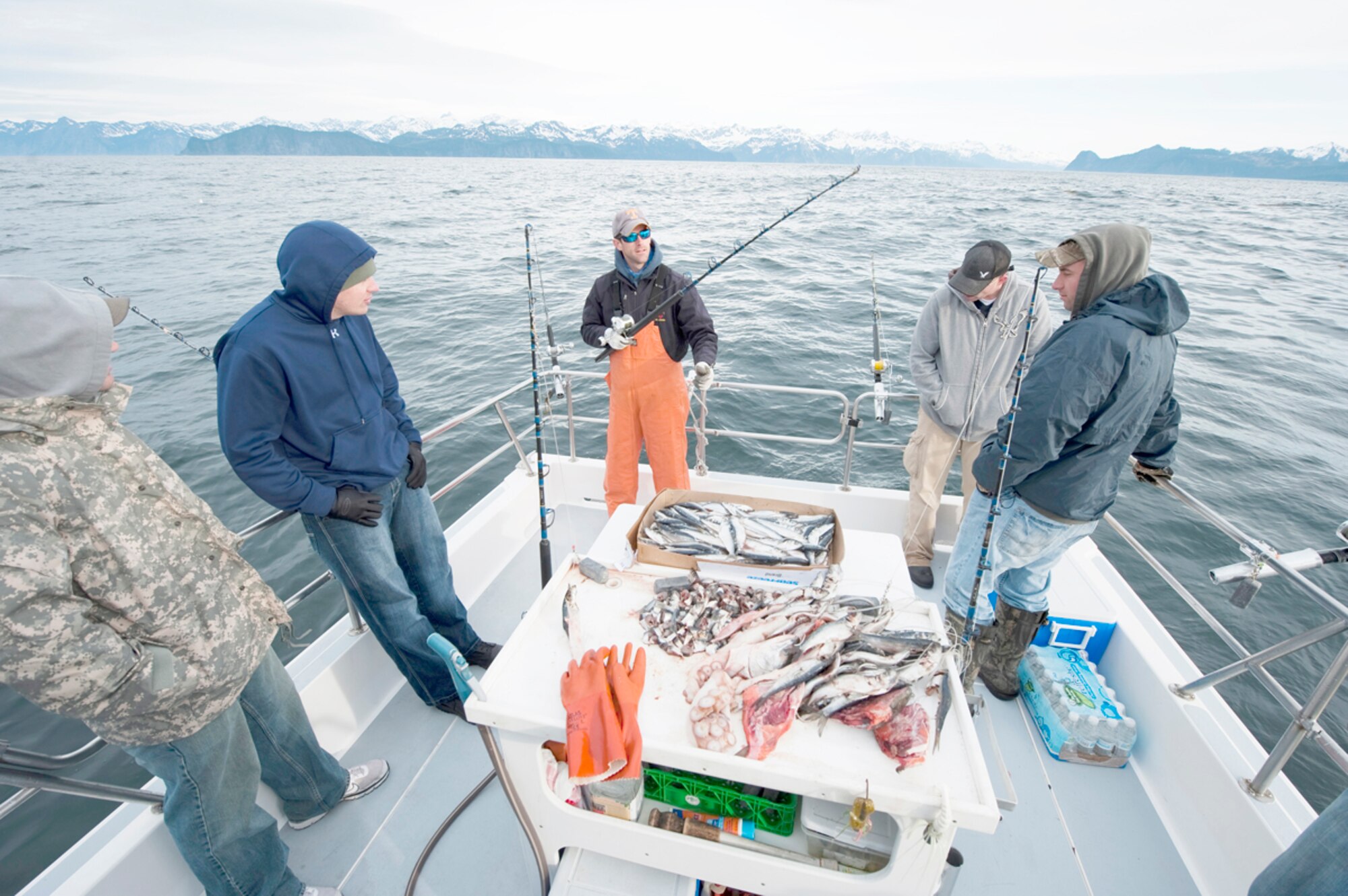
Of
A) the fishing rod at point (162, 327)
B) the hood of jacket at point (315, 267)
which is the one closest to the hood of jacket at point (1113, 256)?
the hood of jacket at point (315, 267)

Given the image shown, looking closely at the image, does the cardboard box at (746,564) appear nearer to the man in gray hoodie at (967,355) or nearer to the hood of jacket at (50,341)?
the man in gray hoodie at (967,355)

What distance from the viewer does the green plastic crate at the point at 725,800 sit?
1.95m

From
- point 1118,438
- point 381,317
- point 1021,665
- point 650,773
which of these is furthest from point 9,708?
point 381,317

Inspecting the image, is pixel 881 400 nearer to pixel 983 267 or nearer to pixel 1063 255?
pixel 983 267

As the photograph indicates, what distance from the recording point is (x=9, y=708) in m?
4.62

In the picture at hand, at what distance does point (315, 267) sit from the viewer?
2.28 m

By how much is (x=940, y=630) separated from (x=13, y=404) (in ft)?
9.16

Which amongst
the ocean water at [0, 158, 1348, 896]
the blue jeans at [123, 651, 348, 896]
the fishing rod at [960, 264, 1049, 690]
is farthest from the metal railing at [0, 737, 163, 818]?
the fishing rod at [960, 264, 1049, 690]

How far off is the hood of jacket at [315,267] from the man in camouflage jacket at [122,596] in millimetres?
561

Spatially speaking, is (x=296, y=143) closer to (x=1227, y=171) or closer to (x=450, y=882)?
(x=450, y=882)

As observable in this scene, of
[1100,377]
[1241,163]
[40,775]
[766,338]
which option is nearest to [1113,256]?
[1100,377]

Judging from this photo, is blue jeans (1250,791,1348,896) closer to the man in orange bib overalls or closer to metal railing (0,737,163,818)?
the man in orange bib overalls

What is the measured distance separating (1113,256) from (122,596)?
3555 millimetres

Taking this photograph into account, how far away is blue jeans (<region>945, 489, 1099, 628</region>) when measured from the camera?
2.80 metres
